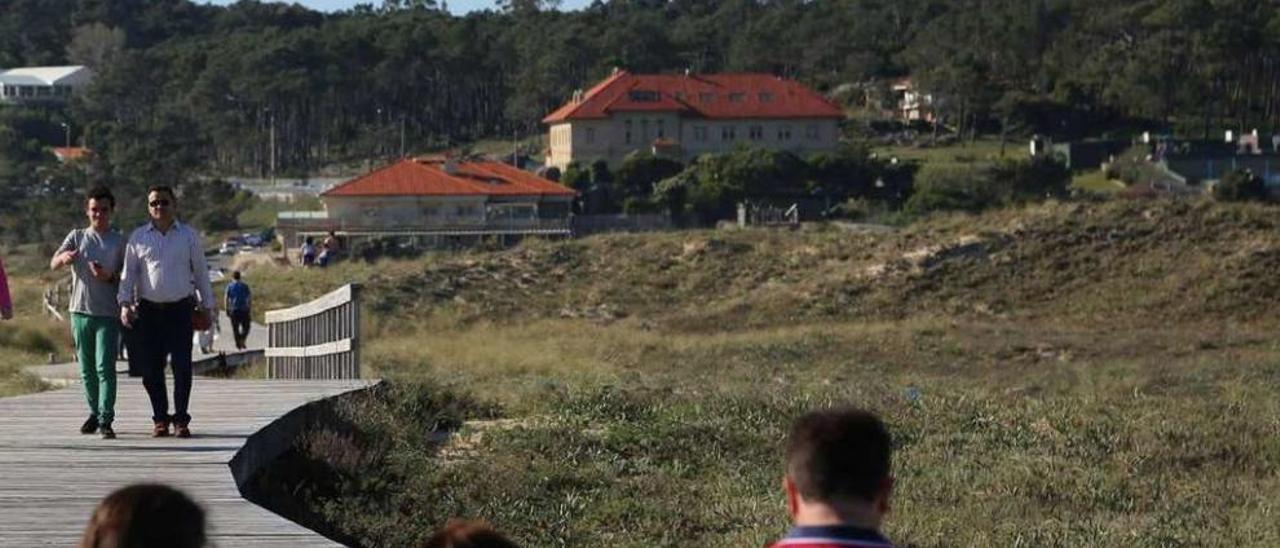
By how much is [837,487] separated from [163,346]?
23.3 feet

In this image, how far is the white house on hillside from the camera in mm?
127938

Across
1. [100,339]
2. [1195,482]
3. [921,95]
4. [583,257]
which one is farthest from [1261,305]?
[921,95]

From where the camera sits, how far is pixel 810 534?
5246mm

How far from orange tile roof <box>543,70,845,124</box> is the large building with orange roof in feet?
0.13

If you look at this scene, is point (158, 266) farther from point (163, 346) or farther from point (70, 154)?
point (70, 154)

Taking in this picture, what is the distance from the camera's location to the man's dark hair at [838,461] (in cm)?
526

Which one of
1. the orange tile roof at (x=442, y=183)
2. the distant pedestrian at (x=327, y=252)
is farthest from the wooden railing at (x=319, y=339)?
the orange tile roof at (x=442, y=183)

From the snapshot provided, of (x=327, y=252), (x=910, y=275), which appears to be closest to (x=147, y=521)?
(x=910, y=275)

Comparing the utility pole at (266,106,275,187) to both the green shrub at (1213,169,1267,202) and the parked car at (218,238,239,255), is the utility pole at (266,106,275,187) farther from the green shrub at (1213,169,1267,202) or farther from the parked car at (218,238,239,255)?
the green shrub at (1213,169,1267,202)

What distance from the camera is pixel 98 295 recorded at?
38.6 feet

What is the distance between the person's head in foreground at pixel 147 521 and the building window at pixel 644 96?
84.1m

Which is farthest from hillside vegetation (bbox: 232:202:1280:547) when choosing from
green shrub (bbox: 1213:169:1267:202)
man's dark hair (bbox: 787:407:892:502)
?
green shrub (bbox: 1213:169:1267:202)

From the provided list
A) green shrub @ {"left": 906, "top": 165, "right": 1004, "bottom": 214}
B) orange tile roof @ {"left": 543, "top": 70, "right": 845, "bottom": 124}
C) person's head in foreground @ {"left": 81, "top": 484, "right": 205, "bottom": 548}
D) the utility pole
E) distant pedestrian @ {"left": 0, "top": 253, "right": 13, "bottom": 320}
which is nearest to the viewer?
person's head in foreground @ {"left": 81, "top": 484, "right": 205, "bottom": 548}

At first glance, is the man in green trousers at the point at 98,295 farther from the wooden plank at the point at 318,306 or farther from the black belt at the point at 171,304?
the wooden plank at the point at 318,306
